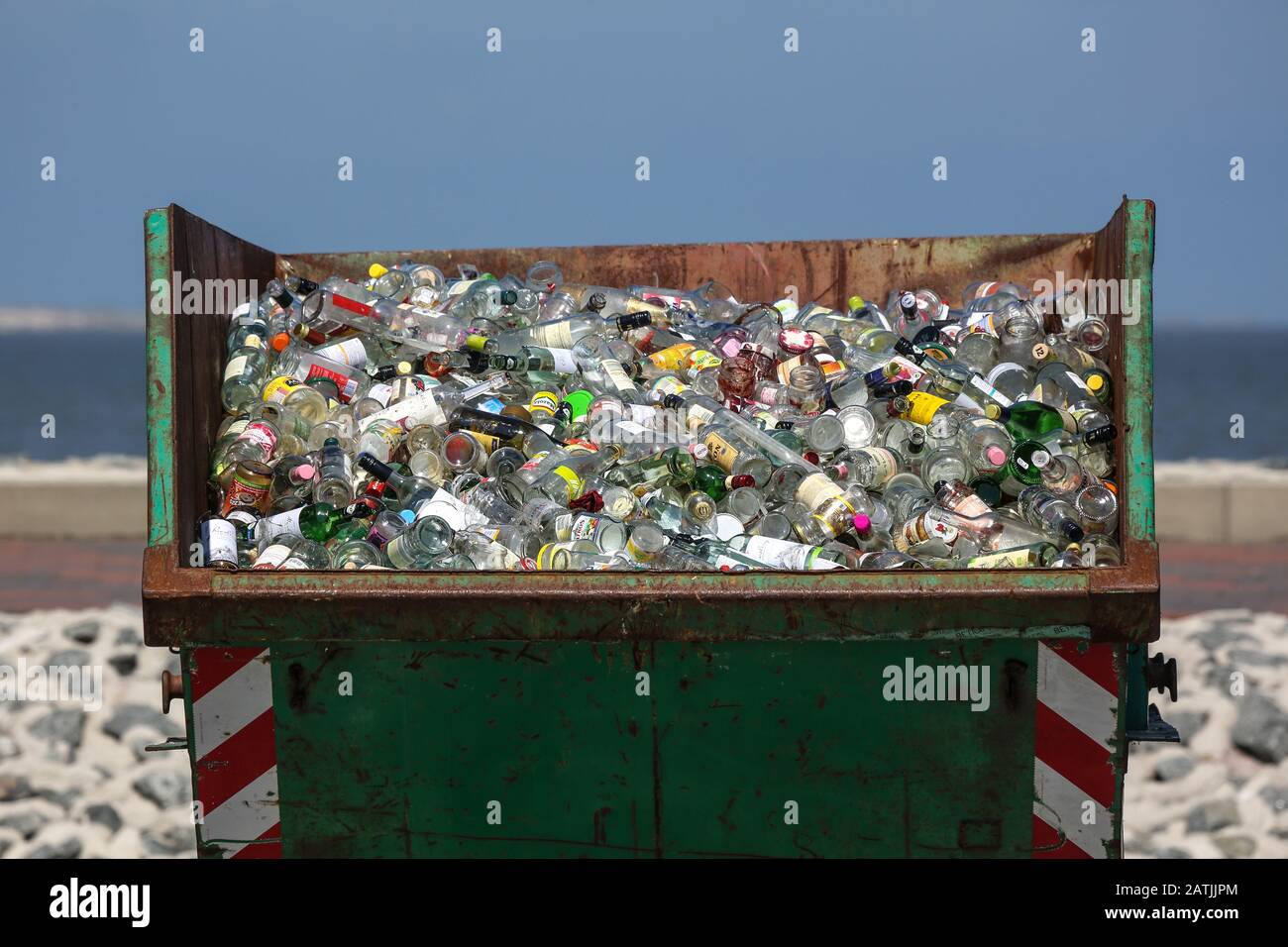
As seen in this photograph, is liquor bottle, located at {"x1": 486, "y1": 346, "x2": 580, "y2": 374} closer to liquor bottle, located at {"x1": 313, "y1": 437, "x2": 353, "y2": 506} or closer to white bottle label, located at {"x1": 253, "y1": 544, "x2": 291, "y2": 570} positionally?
liquor bottle, located at {"x1": 313, "y1": 437, "x2": 353, "y2": 506}

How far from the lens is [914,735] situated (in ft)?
9.46

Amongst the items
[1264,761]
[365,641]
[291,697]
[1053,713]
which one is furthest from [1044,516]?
[1264,761]

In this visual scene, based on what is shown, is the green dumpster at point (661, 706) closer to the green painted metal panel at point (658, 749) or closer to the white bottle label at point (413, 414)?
the green painted metal panel at point (658, 749)

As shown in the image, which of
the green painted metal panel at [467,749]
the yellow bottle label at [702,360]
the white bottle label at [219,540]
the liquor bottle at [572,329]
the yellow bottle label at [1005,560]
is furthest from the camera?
the liquor bottle at [572,329]

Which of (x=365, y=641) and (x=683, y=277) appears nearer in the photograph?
(x=365, y=641)

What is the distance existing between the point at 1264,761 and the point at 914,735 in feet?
13.1

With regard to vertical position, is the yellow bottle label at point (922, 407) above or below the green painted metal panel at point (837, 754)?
above

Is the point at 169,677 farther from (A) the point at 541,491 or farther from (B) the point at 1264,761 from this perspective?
(B) the point at 1264,761

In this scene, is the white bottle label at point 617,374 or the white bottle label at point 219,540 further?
the white bottle label at point 617,374

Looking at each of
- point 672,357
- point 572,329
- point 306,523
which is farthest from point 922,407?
point 306,523

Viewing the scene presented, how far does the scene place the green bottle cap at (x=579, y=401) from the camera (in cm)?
394

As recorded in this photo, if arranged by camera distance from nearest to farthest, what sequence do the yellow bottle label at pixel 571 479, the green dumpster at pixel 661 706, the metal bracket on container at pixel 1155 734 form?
the green dumpster at pixel 661 706, the metal bracket on container at pixel 1155 734, the yellow bottle label at pixel 571 479

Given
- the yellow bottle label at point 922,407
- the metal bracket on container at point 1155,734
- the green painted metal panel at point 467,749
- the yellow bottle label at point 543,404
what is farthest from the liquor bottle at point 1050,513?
the yellow bottle label at point 543,404

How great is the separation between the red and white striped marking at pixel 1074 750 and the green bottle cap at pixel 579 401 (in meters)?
1.65
